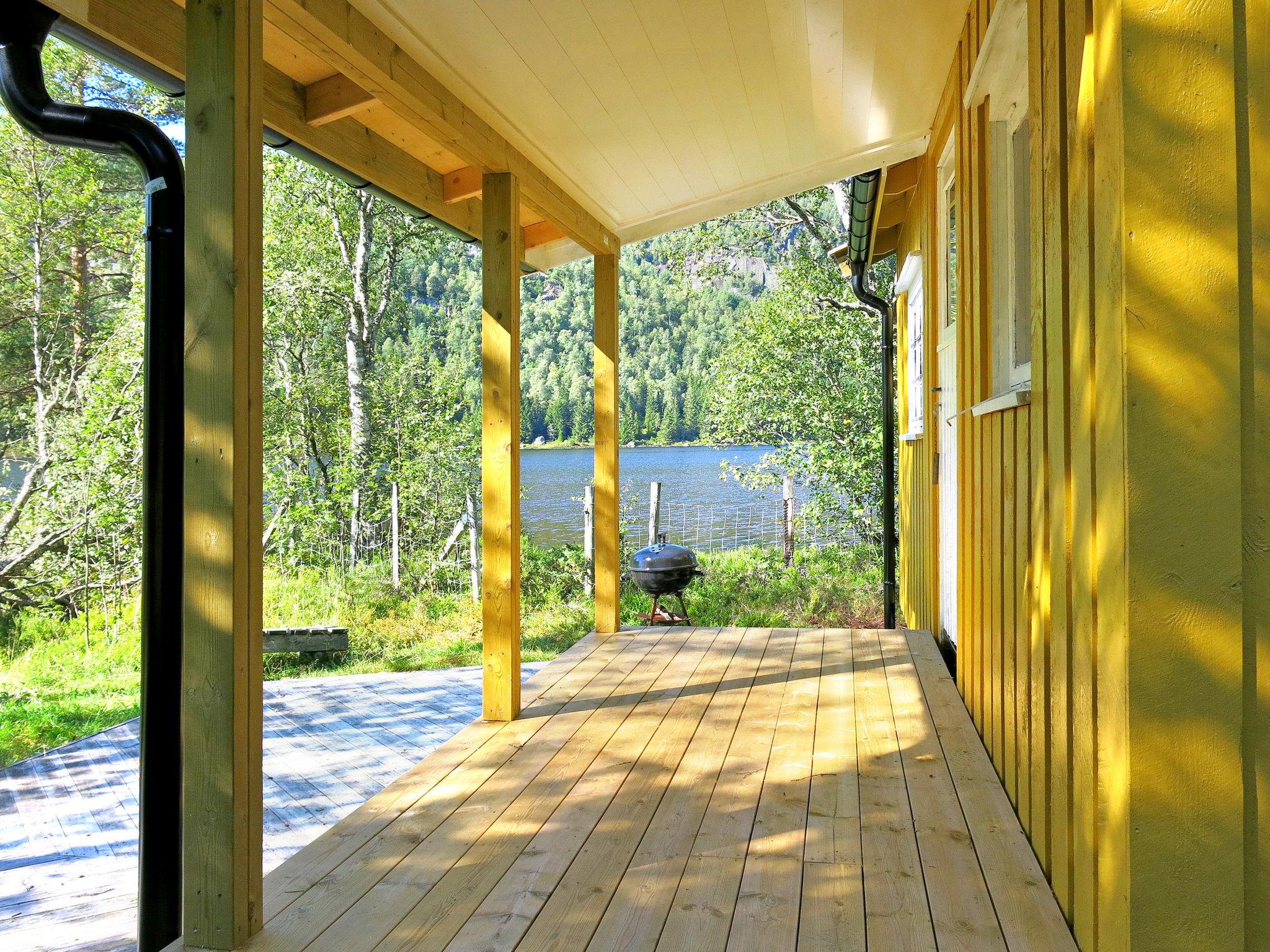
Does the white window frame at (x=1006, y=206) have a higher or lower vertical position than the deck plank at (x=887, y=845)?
higher

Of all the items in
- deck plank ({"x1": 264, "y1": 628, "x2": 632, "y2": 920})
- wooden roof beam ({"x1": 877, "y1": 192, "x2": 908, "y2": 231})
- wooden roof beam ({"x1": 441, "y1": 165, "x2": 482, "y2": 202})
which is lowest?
deck plank ({"x1": 264, "y1": 628, "x2": 632, "y2": 920})

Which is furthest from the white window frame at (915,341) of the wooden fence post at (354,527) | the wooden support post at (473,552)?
the wooden fence post at (354,527)

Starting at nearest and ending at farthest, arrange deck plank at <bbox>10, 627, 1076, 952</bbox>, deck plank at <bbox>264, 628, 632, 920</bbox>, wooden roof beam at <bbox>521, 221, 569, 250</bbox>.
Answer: deck plank at <bbox>10, 627, 1076, 952</bbox> → deck plank at <bbox>264, 628, 632, 920</bbox> → wooden roof beam at <bbox>521, 221, 569, 250</bbox>

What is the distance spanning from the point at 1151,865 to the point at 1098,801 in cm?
24

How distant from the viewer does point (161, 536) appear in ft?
7.09

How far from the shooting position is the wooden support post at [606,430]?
5.62m

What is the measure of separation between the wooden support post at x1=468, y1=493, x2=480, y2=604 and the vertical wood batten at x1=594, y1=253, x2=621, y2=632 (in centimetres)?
475

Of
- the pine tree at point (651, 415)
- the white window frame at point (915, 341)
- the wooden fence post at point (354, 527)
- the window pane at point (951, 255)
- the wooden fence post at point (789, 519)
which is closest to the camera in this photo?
the window pane at point (951, 255)

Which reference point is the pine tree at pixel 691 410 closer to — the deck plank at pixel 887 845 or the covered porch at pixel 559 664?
the covered porch at pixel 559 664

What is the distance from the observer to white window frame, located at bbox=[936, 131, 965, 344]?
442 cm

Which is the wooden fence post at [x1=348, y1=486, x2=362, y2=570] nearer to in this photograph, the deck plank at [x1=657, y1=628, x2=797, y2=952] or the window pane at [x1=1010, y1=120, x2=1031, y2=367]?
the deck plank at [x1=657, y1=628, x2=797, y2=952]

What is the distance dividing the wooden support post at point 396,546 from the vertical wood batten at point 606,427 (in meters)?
5.13

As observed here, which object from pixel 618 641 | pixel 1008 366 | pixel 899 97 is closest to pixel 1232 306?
pixel 1008 366

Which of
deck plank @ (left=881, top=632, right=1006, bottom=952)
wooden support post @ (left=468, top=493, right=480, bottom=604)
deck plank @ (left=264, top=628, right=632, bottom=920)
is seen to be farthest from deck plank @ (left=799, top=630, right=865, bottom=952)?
wooden support post @ (left=468, top=493, right=480, bottom=604)
